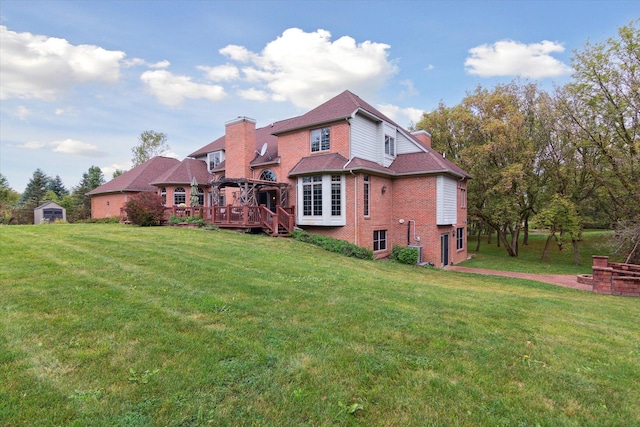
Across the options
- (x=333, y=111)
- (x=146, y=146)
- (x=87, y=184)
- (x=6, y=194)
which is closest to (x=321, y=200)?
(x=333, y=111)

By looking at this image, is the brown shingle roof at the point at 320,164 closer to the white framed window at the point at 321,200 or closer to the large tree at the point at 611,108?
the white framed window at the point at 321,200

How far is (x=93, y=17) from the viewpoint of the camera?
11.0 m

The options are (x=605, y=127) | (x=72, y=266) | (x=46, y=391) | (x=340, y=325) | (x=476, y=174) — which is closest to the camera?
(x=46, y=391)

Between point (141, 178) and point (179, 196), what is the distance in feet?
14.8

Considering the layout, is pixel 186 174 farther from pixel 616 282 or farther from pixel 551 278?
pixel 616 282

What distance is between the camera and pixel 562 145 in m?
21.4

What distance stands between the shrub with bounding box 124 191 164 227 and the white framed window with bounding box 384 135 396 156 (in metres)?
13.7

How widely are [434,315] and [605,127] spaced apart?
2061cm

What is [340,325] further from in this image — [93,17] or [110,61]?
[110,61]

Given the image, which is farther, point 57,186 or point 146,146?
point 57,186

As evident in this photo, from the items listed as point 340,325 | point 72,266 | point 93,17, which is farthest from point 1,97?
point 340,325

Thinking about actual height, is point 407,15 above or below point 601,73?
above

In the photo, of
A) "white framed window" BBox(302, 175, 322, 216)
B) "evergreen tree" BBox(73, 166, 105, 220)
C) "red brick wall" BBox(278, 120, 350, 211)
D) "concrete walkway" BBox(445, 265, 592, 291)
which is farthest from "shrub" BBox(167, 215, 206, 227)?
"evergreen tree" BBox(73, 166, 105, 220)

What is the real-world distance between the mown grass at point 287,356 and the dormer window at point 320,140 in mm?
11885
